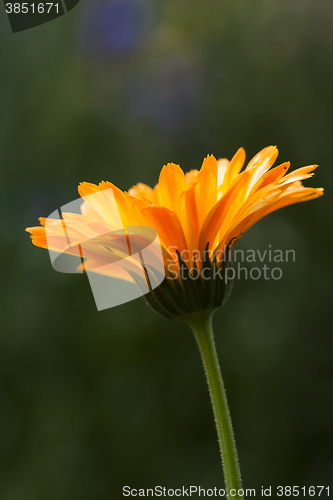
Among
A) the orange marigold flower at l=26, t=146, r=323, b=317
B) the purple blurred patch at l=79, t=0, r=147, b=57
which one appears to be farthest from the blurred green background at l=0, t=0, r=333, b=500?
the orange marigold flower at l=26, t=146, r=323, b=317

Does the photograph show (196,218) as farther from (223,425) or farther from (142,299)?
(142,299)

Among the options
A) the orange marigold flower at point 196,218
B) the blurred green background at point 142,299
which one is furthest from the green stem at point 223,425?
the blurred green background at point 142,299

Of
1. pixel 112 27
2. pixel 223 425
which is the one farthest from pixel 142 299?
pixel 223 425

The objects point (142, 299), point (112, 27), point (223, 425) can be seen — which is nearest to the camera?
point (223, 425)

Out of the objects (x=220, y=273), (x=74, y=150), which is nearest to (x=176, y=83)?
(x=74, y=150)

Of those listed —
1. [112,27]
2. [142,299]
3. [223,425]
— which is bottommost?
[223,425]
